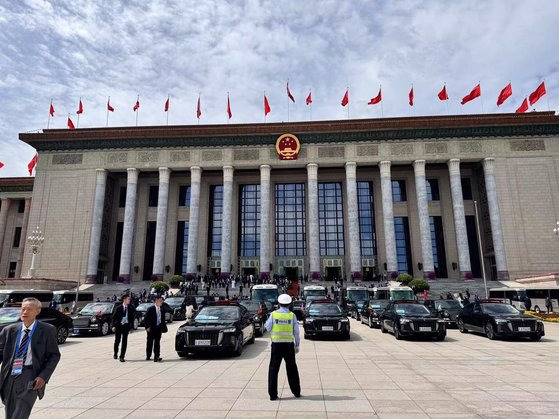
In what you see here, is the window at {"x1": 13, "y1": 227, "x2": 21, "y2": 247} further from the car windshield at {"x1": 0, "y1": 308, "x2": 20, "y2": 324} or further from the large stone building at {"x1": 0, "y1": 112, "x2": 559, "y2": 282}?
the car windshield at {"x1": 0, "y1": 308, "x2": 20, "y2": 324}

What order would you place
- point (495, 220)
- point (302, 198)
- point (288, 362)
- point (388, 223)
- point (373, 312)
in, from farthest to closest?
point (302, 198) → point (388, 223) → point (495, 220) → point (373, 312) → point (288, 362)

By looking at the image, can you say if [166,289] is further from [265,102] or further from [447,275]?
[447,275]

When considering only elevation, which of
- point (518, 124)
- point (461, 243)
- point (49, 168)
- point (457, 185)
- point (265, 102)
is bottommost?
point (461, 243)

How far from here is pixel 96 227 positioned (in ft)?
145

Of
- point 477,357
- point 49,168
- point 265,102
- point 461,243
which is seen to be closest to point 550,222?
point 461,243

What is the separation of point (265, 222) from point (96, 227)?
783 inches

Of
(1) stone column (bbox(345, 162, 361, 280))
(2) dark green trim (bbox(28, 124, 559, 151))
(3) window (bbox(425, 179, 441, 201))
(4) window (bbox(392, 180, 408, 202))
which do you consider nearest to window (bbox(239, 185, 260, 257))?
(2) dark green trim (bbox(28, 124, 559, 151))

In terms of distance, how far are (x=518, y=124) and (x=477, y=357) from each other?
41434 mm

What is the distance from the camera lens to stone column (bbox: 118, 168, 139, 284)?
1724 inches

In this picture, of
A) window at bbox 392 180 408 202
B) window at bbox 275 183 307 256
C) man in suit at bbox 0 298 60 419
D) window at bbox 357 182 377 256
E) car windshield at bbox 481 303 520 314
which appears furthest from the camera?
window at bbox 392 180 408 202

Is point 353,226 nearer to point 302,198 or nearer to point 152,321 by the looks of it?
point 302,198

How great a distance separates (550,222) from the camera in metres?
40.8

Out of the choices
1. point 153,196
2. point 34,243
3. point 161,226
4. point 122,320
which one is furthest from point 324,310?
point 153,196

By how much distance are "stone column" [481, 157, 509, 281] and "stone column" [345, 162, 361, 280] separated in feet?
47.9
